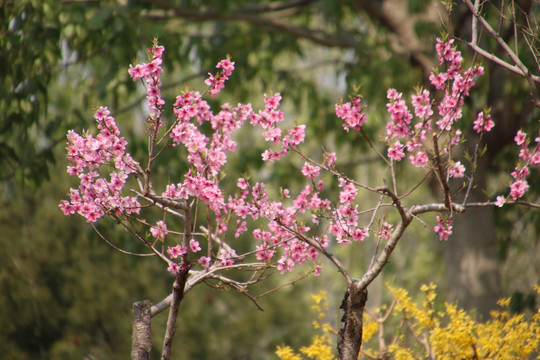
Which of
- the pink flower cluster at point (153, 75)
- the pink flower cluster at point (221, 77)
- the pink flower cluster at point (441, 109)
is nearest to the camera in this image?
the pink flower cluster at point (153, 75)

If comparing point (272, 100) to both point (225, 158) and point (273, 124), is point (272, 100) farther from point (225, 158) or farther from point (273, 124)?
point (225, 158)

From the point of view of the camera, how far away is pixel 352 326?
313cm

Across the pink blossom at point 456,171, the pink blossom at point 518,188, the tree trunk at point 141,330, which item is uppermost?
the pink blossom at point 456,171

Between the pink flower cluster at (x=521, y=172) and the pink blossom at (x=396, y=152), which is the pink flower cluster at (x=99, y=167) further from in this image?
the pink flower cluster at (x=521, y=172)

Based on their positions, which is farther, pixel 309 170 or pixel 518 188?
pixel 309 170

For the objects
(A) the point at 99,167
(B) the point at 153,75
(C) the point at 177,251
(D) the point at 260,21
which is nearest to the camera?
(B) the point at 153,75

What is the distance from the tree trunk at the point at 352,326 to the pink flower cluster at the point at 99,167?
1143 millimetres

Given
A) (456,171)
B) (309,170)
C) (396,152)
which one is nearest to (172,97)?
(309,170)

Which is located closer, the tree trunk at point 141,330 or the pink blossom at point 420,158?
the tree trunk at point 141,330

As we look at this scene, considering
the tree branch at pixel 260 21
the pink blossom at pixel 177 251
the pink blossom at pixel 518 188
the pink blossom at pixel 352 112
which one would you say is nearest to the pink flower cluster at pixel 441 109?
the pink blossom at pixel 352 112

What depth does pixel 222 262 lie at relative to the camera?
3.20 m

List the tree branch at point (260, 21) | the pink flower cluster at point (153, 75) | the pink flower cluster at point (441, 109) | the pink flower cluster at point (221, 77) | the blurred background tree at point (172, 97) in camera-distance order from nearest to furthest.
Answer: the pink flower cluster at point (153, 75)
the pink flower cluster at point (221, 77)
the pink flower cluster at point (441, 109)
the blurred background tree at point (172, 97)
the tree branch at point (260, 21)

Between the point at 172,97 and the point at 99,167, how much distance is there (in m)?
4.56

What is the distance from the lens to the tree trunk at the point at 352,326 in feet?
10.3
